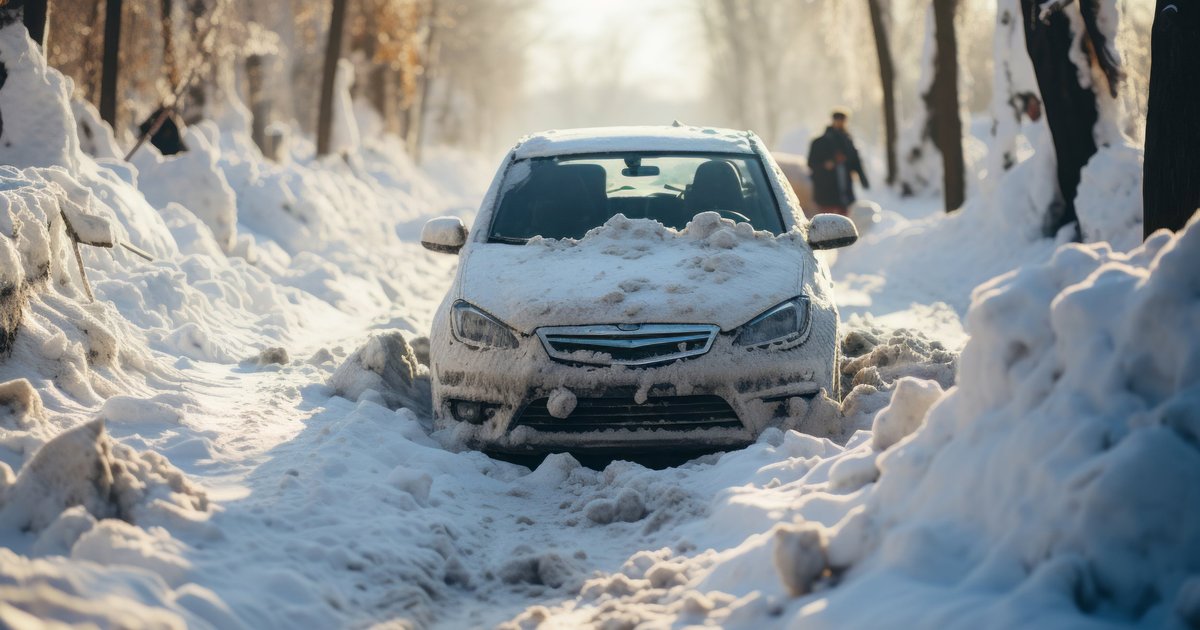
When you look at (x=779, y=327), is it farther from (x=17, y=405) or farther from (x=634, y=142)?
(x=17, y=405)

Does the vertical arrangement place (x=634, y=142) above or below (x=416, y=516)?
above

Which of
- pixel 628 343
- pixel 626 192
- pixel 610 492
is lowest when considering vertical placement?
pixel 610 492

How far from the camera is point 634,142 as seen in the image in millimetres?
7617

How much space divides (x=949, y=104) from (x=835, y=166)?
367 centimetres

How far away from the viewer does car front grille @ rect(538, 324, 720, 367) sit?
5.87 metres

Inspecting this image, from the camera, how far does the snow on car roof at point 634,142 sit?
7582 millimetres

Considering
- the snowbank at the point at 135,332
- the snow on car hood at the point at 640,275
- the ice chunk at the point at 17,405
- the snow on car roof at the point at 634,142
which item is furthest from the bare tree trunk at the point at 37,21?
the ice chunk at the point at 17,405

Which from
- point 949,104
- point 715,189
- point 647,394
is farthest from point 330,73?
point 647,394

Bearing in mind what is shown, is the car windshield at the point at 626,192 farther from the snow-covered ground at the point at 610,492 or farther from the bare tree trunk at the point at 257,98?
the bare tree trunk at the point at 257,98

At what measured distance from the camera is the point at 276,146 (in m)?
26.0

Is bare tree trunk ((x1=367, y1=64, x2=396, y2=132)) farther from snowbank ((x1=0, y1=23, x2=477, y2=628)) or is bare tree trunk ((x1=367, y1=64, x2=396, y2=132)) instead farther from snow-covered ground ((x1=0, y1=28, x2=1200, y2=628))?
snow-covered ground ((x1=0, y1=28, x2=1200, y2=628))

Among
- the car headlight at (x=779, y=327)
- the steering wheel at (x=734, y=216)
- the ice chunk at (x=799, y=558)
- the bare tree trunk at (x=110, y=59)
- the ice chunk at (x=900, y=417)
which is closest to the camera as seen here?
the ice chunk at (x=799, y=558)

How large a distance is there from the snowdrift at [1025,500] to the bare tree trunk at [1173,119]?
3577mm

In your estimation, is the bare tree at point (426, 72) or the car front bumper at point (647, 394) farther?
the bare tree at point (426, 72)
